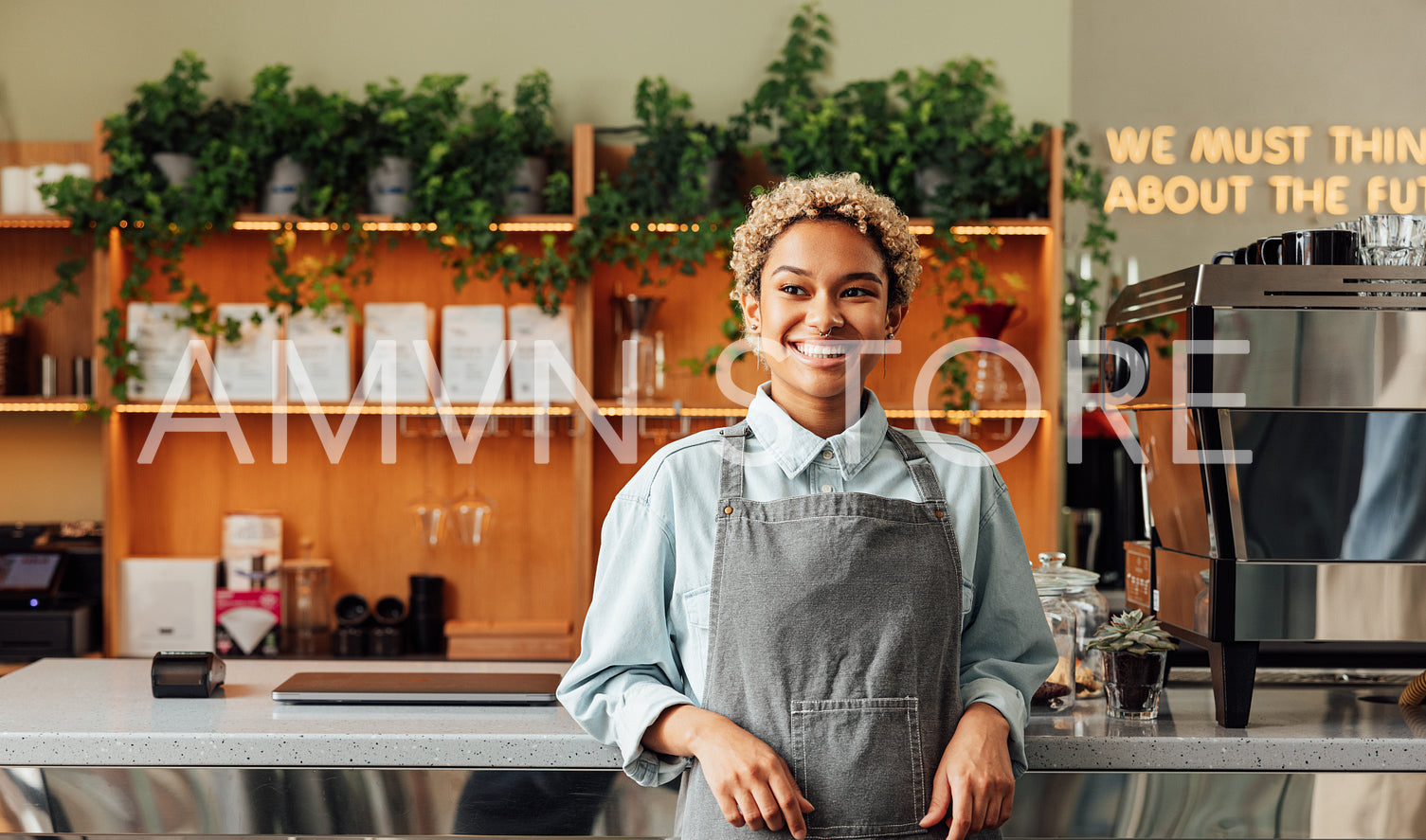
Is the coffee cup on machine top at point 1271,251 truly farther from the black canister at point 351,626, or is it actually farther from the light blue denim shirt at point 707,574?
the black canister at point 351,626

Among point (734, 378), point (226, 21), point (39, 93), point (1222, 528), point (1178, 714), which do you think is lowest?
point (1178, 714)

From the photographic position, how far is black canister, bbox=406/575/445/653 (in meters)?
3.32

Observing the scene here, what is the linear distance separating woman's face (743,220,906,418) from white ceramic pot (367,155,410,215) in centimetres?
219

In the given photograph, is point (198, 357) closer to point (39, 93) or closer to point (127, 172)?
point (127, 172)

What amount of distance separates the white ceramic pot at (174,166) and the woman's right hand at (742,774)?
8.75 feet

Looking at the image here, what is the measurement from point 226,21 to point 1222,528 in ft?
10.7

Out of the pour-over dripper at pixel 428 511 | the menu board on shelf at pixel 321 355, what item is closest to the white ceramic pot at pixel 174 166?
the menu board on shelf at pixel 321 355

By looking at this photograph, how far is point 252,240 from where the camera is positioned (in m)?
3.44

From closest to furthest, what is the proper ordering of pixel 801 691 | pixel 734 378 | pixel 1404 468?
pixel 801 691, pixel 1404 468, pixel 734 378

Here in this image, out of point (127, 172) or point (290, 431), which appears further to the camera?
point (290, 431)

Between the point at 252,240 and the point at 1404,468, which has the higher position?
the point at 252,240

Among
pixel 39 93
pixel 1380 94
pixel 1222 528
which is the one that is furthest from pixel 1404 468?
pixel 39 93

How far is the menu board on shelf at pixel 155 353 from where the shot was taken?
319 centimetres

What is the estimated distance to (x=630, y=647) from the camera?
117 centimetres
